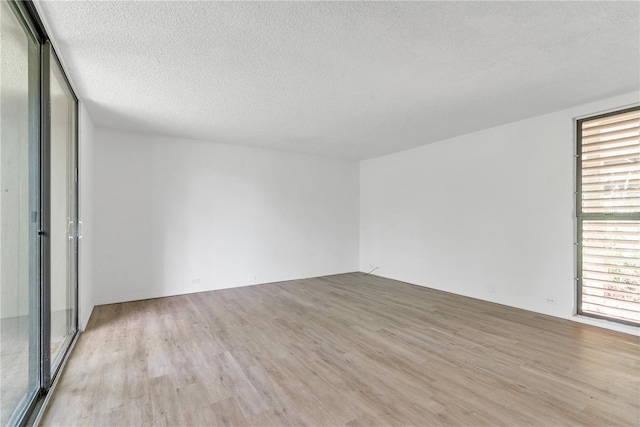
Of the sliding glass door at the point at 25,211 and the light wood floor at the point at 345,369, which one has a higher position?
the sliding glass door at the point at 25,211

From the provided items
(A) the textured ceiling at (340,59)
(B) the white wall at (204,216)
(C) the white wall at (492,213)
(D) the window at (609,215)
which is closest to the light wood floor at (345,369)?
(D) the window at (609,215)

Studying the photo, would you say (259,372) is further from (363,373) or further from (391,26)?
(391,26)

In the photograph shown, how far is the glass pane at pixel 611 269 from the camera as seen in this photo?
3.22 meters

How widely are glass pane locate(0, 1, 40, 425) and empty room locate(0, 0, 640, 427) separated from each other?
0.06 feet

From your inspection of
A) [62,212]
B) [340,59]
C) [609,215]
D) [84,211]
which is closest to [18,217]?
[62,212]

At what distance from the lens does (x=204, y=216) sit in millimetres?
5094

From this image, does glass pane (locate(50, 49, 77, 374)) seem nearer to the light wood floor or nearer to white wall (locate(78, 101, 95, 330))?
white wall (locate(78, 101, 95, 330))

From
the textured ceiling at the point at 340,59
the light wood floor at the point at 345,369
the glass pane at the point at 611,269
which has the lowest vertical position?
the light wood floor at the point at 345,369

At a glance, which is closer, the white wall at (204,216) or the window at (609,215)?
the window at (609,215)

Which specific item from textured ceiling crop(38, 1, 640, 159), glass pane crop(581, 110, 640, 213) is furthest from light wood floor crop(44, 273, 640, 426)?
textured ceiling crop(38, 1, 640, 159)

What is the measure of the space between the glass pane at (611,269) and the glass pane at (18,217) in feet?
17.5

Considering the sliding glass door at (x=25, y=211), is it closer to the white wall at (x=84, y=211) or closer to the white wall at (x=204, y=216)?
the white wall at (x=84, y=211)

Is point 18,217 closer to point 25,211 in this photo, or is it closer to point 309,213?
point 25,211

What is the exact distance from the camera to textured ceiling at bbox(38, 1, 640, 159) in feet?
6.19
